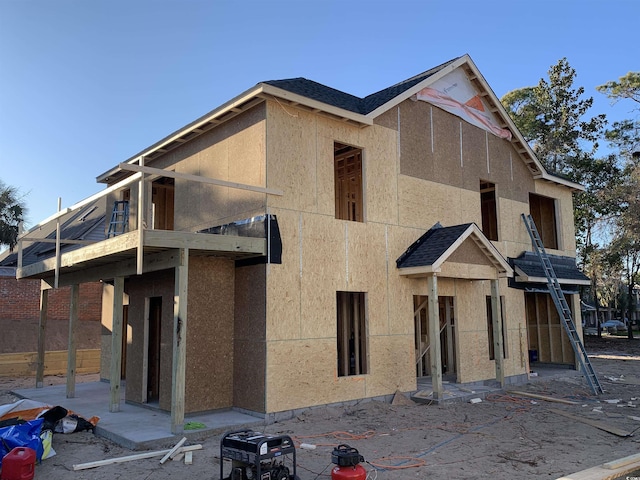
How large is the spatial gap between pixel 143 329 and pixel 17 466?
5096mm

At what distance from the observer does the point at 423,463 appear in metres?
6.89

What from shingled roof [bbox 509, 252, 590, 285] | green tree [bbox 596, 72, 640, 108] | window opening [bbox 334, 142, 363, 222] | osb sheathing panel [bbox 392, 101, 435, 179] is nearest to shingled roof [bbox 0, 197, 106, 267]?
window opening [bbox 334, 142, 363, 222]

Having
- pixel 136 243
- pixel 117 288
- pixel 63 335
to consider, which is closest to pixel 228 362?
pixel 117 288

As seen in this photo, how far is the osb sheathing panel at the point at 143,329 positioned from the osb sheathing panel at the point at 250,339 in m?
1.29

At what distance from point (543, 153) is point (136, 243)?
28.6 m

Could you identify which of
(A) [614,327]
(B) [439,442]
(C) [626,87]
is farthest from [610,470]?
(A) [614,327]

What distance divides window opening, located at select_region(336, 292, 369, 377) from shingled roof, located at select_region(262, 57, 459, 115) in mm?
4443

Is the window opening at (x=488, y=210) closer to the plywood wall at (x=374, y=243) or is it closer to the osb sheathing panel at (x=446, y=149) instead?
the plywood wall at (x=374, y=243)

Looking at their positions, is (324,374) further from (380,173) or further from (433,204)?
(433,204)

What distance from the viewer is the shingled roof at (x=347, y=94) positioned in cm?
1102

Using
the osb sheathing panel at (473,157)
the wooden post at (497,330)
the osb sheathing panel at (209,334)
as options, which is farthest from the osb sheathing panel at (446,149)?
the osb sheathing panel at (209,334)

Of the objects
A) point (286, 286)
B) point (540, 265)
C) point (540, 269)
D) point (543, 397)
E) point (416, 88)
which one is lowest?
point (543, 397)

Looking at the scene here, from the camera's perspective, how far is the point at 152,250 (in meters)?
9.05

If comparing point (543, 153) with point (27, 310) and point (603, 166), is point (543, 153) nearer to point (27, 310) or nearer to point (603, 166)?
point (603, 166)
